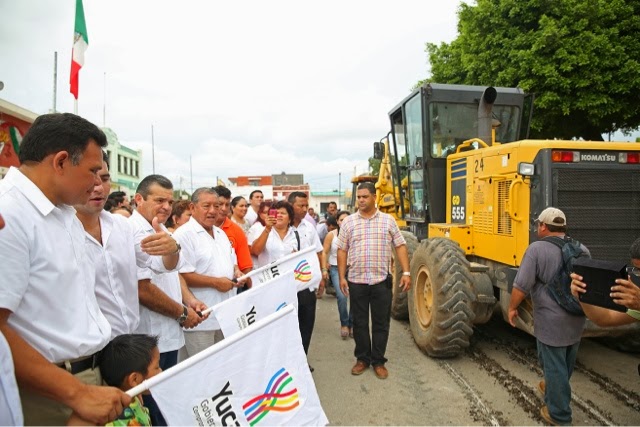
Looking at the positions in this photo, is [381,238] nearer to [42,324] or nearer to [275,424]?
[275,424]

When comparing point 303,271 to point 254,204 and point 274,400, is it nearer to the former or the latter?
point 274,400

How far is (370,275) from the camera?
15.1 ft

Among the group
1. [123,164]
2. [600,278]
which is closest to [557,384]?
Answer: [600,278]

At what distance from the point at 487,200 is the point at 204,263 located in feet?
10.5

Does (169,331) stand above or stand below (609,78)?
below

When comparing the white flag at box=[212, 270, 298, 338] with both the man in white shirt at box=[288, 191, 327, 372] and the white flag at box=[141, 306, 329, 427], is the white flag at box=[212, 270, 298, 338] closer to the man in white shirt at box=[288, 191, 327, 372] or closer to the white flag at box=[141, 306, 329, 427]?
the man in white shirt at box=[288, 191, 327, 372]

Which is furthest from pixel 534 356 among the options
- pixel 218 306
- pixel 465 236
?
pixel 218 306

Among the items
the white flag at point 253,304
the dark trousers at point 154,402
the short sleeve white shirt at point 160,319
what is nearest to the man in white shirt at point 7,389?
the dark trousers at point 154,402

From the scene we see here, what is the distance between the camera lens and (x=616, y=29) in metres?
10.6

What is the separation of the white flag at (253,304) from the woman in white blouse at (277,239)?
1.32 metres

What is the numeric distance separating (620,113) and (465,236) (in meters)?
8.60

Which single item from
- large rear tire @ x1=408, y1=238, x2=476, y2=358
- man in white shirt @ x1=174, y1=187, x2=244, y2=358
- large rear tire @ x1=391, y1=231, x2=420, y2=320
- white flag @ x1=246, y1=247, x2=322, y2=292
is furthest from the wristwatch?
large rear tire @ x1=391, y1=231, x2=420, y2=320

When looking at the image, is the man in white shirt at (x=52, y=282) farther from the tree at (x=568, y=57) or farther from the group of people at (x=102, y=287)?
the tree at (x=568, y=57)

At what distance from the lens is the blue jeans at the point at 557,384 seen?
3.30 m
